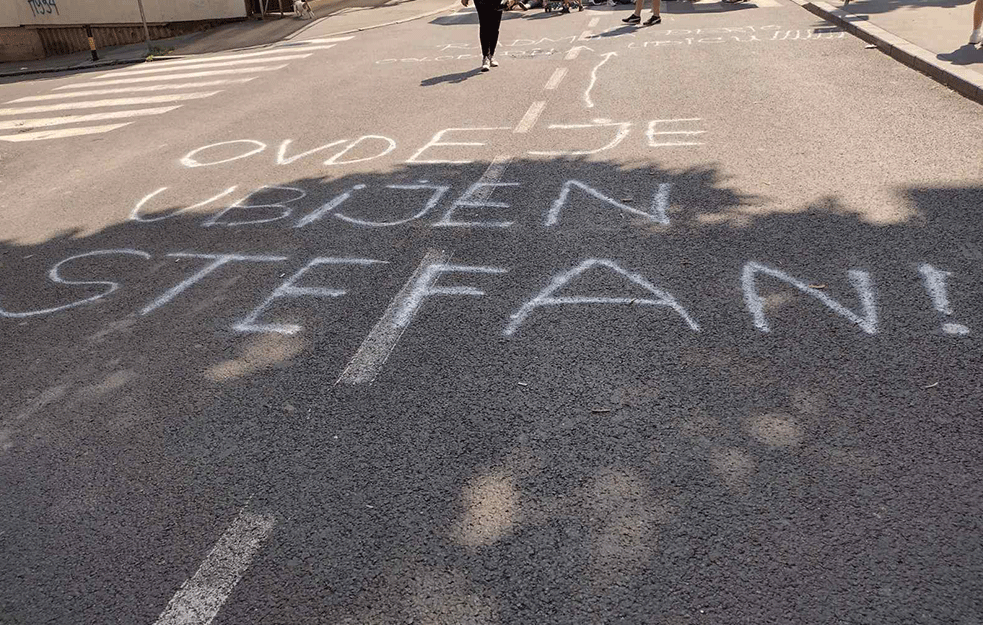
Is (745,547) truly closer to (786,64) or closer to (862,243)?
(862,243)

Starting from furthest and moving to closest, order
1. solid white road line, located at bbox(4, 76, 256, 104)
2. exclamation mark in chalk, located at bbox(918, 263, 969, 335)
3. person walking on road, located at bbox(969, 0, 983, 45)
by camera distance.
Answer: solid white road line, located at bbox(4, 76, 256, 104) → person walking on road, located at bbox(969, 0, 983, 45) → exclamation mark in chalk, located at bbox(918, 263, 969, 335)

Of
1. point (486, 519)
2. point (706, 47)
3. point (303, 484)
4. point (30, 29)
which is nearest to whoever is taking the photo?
point (486, 519)

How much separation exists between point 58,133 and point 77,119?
1.05 metres

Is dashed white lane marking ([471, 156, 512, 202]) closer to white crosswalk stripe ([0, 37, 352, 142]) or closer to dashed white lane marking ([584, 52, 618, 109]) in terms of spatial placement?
dashed white lane marking ([584, 52, 618, 109])

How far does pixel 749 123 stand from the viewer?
821cm

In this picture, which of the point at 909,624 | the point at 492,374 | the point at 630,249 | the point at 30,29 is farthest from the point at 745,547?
the point at 30,29

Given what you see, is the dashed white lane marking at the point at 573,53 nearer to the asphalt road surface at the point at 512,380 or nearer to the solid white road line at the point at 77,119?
the asphalt road surface at the point at 512,380

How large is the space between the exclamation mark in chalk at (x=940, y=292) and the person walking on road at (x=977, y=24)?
725cm

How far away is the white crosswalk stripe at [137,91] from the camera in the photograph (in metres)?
12.0

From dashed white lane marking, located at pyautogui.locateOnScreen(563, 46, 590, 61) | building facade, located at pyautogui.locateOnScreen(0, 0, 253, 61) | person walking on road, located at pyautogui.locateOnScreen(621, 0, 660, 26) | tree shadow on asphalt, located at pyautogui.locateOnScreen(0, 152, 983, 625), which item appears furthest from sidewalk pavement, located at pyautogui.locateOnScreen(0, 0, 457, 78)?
tree shadow on asphalt, located at pyautogui.locateOnScreen(0, 152, 983, 625)

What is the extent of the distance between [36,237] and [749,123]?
6.49 m

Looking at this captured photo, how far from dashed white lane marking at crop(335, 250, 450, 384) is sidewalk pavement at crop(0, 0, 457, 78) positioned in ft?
53.8

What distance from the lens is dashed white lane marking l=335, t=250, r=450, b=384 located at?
13.4ft

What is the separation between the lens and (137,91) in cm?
1449
